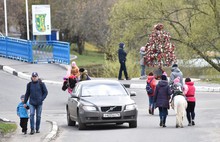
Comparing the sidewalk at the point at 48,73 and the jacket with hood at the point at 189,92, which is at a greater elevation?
the jacket with hood at the point at 189,92

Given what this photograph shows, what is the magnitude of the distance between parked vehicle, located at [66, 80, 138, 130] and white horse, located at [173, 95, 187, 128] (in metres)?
1.16

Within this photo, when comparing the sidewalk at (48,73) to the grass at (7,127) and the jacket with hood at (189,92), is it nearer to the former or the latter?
the jacket with hood at (189,92)

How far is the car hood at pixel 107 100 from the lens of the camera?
18.4 meters

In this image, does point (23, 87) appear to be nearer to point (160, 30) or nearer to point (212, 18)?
point (160, 30)

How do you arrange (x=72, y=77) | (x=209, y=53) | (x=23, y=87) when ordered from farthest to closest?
(x=209, y=53), (x=23, y=87), (x=72, y=77)

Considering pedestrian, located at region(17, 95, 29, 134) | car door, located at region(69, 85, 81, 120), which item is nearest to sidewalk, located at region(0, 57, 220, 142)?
car door, located at region(69, 85, 81, 120)

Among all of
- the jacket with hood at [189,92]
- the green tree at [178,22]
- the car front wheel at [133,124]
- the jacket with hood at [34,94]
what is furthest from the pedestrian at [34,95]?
the green tree at [178,22]

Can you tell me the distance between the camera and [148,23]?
45062mm

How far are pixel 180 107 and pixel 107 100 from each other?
81.9 inches

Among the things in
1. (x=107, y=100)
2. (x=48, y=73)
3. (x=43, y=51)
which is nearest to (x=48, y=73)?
(x=48, y=73)

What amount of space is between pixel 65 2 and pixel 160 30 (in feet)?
129

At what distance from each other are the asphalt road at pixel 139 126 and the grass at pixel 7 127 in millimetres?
876

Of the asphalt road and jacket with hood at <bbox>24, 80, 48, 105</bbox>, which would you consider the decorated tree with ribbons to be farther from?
jacket with hood at <bbox>24, 80, 48, 105</bbox>

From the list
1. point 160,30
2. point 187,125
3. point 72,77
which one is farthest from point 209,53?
point 187,125
